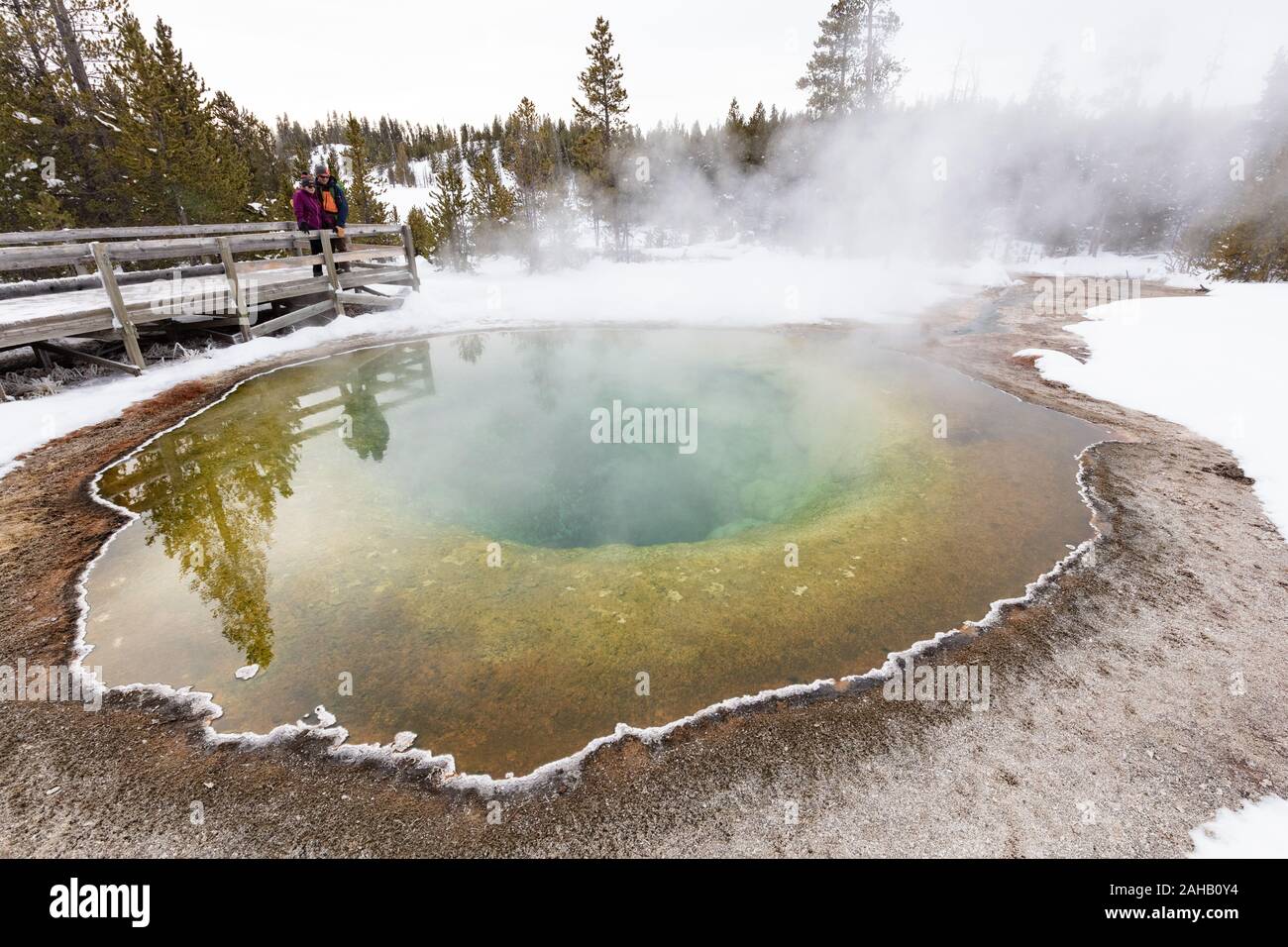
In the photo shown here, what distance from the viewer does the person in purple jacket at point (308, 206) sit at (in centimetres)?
1072

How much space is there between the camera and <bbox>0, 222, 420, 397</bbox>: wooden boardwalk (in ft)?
22.9

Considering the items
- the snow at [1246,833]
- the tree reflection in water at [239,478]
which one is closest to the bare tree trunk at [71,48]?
the tree reflection in water at [239,478]

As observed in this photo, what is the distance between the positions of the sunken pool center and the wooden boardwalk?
1.80 m

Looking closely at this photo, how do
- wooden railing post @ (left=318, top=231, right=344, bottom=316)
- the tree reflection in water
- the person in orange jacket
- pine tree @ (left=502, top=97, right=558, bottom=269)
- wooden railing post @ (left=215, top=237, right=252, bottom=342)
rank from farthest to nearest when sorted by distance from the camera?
pine tree @ (left=502, top=97, right=558, bottom=269), the person in orange jacket, wooden railing post @ (left=318, top=231, right=344, bottom=316), wooden railing post @ (left=215, top=237, right=252, bottom=342), the tree reflection in water

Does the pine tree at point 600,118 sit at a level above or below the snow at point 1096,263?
above

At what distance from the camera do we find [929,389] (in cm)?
845

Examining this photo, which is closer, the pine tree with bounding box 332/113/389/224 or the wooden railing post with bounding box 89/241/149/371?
the wooden railing post with bounding box 89/241/149/371

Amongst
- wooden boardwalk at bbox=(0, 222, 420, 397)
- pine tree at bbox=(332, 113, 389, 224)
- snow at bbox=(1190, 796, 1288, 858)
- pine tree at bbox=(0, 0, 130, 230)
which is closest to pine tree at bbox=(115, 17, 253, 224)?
pine tree at bbox=(0, 0, 130, 230)

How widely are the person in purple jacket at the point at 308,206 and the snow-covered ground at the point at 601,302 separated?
75.8 inches

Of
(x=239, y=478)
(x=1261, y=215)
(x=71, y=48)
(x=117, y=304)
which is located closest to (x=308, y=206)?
(x=117, y=304)

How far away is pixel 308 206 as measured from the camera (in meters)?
11.0

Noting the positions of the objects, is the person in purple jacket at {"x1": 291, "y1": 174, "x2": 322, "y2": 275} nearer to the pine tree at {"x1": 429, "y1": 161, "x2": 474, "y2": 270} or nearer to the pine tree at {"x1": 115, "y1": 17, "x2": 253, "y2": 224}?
the pine tree at {"x1": 115, "y1": 17, "x2": 253, "y2": 224}

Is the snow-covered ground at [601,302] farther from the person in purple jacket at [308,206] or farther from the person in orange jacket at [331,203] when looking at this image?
the person in purple jacket at [308,206]
